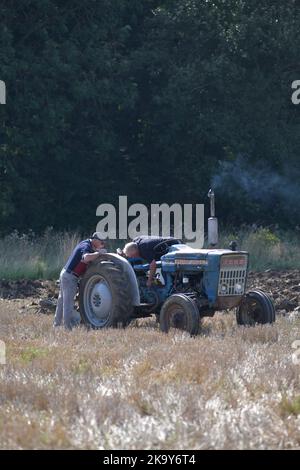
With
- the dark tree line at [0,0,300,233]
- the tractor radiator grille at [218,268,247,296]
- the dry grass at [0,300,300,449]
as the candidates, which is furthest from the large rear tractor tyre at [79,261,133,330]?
the dark tree line at [0,0,300,233]

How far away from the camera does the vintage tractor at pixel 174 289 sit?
15.2 meters

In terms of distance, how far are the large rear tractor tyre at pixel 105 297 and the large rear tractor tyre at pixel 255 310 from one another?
1.59 metres

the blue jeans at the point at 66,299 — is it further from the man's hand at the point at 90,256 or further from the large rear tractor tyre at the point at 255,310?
the large rear tractor tyre at the point at 255,310

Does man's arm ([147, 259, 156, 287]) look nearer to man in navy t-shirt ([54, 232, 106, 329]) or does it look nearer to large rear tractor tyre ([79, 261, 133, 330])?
large rear tractor tyre ([79, 261, 133, 330])

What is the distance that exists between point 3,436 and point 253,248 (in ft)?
61.0

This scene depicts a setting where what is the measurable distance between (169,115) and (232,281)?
53.4 feet

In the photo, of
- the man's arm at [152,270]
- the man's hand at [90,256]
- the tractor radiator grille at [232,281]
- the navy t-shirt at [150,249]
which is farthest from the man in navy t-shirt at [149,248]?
the tractor radiator grille at [232,281]

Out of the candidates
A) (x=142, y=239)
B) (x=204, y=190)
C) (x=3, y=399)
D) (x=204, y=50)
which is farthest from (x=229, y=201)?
(x=3, y=399)

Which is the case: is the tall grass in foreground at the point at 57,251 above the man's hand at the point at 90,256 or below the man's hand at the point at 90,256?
below

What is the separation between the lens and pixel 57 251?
83.7 feet

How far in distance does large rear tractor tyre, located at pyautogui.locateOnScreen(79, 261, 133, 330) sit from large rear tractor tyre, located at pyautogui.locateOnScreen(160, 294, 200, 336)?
0.60 m

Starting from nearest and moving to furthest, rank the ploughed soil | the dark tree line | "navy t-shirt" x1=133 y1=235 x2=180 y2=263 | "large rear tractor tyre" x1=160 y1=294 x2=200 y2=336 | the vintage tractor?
"large rear tractor tyre" x1=160 y1=294 x2=200 y2=336
the vintage tractor
"navy t-shirt" x1=133 y1=235 x2=180 y2=263
the ploughed soil
the dark tree line

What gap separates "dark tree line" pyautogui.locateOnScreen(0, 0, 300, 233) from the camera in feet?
98.4
